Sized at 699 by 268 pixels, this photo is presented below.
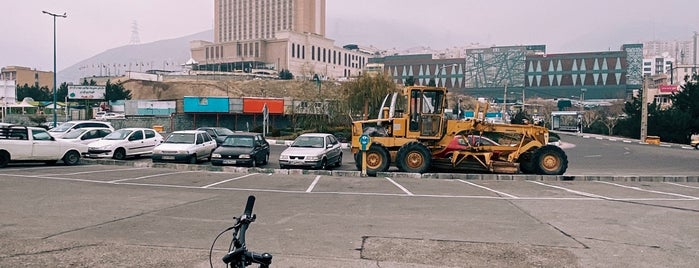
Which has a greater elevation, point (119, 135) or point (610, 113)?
point (610, 113)

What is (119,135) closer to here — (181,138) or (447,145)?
(181,138)

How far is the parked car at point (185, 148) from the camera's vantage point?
2045 centimetres

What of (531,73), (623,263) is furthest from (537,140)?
(531,73)

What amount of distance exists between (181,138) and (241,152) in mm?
3570

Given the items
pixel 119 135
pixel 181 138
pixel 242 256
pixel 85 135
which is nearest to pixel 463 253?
pixel 242 256

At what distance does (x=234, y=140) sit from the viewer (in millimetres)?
21156

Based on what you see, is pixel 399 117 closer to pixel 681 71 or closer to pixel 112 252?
pixel 112 252

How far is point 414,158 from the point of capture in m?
18.8

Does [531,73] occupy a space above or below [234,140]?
above

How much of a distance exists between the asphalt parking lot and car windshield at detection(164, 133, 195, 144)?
5515 millimetres

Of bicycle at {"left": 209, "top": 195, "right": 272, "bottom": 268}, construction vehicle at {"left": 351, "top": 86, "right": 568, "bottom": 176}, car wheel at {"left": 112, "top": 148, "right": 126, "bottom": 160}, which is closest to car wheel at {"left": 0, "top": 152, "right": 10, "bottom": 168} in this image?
car wheel at {"left": 112, "top": 148, "right": 126, "bottom": 160}

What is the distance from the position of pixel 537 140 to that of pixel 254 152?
34.7 ft

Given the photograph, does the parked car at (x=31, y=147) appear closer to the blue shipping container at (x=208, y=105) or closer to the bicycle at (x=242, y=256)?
the bicycle at (x=242, y=256)

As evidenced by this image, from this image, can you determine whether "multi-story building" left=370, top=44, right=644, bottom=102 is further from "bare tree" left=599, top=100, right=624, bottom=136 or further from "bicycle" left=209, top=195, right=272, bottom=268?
"bicycle" left=209, top=195, right=272, bottom=268
